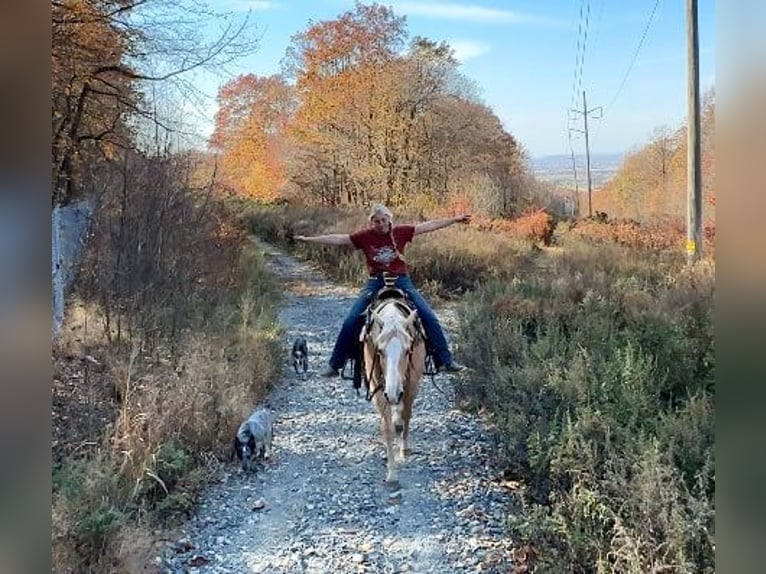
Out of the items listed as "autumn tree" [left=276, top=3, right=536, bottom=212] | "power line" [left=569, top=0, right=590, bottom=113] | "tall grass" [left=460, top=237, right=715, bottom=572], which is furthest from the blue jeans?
"power line" [left=569, top=0, right=590, bottom=113]

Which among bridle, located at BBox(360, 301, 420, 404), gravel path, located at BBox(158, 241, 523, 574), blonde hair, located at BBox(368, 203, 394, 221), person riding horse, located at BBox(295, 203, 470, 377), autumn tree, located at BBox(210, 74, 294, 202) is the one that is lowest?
gravel path, located at BBox(158, 241, 523, 574)

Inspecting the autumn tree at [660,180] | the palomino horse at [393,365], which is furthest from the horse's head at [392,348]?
the autumn tree at [660,180]

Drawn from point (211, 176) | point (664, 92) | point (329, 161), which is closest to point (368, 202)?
point (329, 161)

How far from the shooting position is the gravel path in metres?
1.85

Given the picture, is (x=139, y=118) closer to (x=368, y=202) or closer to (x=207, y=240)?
(x=207, y=240)

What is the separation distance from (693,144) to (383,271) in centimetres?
88

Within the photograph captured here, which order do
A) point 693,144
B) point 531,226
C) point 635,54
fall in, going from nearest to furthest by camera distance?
point 693,144 → point 635,54 → point 531,226

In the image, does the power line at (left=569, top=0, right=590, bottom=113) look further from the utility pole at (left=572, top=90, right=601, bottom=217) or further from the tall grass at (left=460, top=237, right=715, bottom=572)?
the tall grass at (left=460, top=237, right=715, bottom=572)

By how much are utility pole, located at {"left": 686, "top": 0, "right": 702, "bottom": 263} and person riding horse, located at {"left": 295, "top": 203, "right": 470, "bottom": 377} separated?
603mm

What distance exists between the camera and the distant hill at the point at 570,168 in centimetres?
206

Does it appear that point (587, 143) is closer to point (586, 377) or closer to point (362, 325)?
point (586, 377)

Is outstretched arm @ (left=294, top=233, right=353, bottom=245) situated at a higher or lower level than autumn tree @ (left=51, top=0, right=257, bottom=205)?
lower

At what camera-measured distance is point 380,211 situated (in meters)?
2.06

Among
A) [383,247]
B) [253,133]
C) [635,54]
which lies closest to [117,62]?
[253,133]
